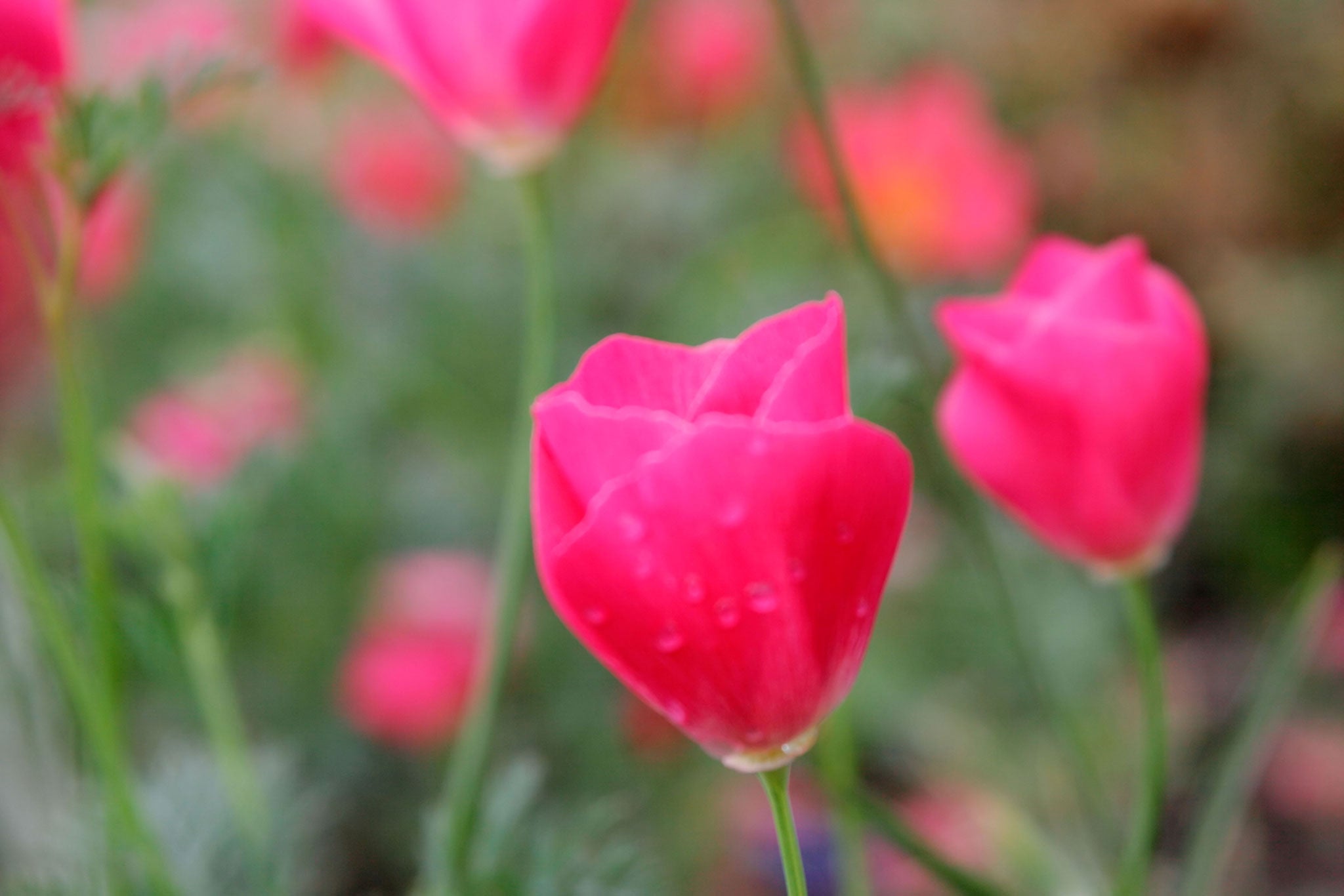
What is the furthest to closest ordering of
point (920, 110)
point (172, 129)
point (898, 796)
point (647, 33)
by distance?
point (647, 33)
point (920, 110)
point (898, 796)
point (172, 129)

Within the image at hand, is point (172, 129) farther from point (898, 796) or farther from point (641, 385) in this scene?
point (898, 796)

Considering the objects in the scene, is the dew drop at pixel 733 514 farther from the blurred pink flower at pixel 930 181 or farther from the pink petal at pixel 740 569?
the blurred pink flower at pixel 930 181

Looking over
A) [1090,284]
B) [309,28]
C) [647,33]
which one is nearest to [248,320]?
[309,28]

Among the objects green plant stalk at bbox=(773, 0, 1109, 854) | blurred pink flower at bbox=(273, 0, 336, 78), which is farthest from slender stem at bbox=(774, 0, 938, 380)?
blurred pink flower at bbox=(273, 0, 336, 78)

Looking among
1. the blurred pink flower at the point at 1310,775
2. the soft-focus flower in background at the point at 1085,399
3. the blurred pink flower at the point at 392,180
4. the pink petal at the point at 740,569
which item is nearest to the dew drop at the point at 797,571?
the pink petal at the point at 740,569

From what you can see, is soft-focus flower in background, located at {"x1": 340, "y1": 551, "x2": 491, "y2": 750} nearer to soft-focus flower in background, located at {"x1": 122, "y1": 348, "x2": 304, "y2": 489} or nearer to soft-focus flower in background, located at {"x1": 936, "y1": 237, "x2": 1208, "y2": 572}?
soft-focus flower in background, located at {"x1": 122, "y1": 348, "x2": 304, "y2": 489}

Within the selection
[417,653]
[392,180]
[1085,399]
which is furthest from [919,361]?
[392,180]
